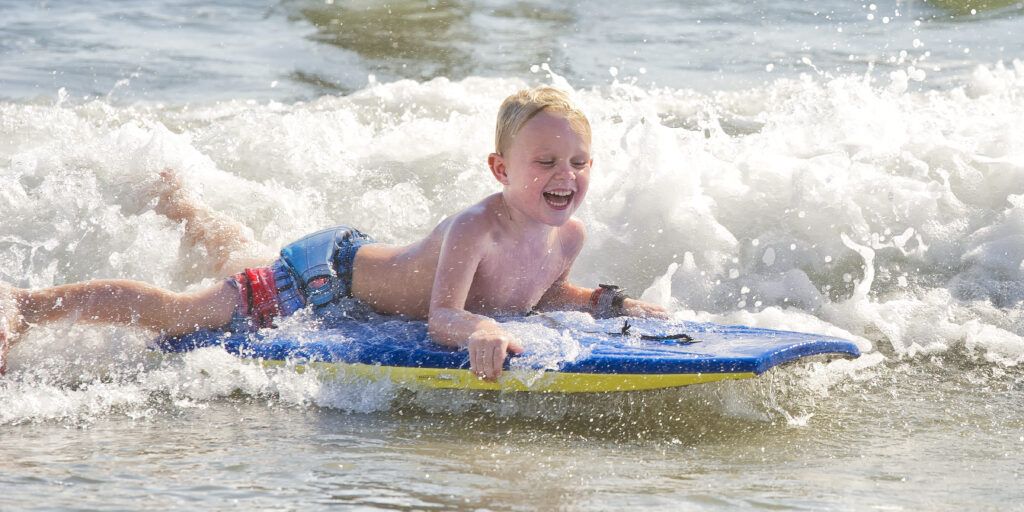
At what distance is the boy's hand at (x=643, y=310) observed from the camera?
3768 millimetres

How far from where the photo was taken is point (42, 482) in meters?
2.29

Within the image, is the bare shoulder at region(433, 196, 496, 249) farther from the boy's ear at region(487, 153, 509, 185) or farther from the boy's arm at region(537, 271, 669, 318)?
the boy's arm at region(537, 271, 669, 318)

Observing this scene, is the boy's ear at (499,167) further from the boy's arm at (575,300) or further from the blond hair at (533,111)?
the boy's arm at (575,300)

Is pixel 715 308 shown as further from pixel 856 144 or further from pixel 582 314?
pixel 856 144

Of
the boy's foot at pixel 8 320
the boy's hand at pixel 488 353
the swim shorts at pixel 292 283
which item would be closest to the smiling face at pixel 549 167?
the boy's hand at pixel 488 353

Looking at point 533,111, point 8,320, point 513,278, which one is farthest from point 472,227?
point 8,320

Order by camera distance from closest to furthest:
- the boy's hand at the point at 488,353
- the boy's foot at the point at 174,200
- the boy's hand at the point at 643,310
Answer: the boy's hand at the point at 488,353 < the boy's hand at the point at 643,310 < the boy's foot at the point at 174,200

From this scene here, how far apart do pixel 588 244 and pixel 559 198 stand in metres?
1.83

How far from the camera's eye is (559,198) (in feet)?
11.0

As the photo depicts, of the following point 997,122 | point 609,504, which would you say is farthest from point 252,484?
point 997,122

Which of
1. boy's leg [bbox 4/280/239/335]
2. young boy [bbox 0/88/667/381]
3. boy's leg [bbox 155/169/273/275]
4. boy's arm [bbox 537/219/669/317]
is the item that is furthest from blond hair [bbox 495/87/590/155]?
boy's leg [bbox 155/169/273/275]

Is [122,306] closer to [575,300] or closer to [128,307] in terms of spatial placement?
[128,307]

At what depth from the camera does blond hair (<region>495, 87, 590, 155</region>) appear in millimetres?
3309

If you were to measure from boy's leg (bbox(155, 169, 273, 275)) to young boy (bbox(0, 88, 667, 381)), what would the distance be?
0.50 metres
